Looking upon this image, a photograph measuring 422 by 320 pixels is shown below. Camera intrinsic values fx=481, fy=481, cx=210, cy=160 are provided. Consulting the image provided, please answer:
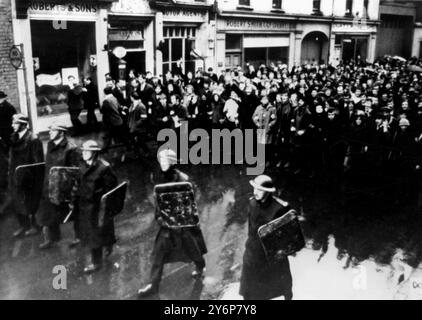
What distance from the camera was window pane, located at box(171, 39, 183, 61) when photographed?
20.6 meters

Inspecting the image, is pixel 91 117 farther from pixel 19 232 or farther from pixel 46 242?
pixel 46 242

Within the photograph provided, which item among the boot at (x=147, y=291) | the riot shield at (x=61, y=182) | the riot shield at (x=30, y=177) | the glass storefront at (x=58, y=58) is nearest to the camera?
the boot at (x=147, y=291)

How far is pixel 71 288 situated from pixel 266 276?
8.45 feet

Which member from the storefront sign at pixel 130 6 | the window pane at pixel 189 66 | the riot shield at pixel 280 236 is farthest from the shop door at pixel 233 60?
the riot shield at pixel 280 236

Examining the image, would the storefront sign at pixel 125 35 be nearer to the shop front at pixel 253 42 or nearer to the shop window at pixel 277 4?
the shop front at pixel 253 42

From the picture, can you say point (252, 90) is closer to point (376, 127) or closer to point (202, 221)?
point (376, 127)

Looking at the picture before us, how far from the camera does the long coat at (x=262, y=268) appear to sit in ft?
17.7

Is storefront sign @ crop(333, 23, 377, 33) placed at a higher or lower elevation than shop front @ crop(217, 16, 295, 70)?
higher

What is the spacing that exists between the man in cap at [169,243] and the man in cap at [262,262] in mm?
951

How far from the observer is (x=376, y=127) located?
10.5 metres

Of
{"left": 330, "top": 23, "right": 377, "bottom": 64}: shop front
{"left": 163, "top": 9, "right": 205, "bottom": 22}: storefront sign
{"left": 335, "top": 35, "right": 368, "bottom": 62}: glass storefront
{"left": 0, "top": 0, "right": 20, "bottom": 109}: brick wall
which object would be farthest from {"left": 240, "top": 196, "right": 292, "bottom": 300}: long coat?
{"left": 335, "top": 35, "right": 368, "bottom": 62}: glass storefront

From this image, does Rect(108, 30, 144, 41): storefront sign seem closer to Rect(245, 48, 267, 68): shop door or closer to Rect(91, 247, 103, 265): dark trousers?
Rect(245, 48, 267, 68): shop door

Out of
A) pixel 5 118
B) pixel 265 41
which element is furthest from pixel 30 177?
pixel 265 41

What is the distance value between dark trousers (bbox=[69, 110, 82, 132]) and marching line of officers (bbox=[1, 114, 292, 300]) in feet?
25.2
